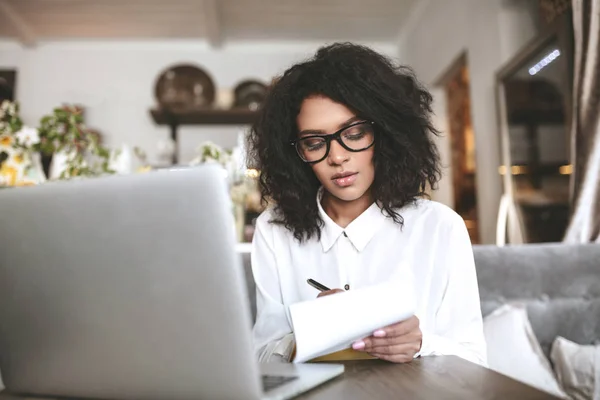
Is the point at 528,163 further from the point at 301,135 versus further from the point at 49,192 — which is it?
the point at 49,192

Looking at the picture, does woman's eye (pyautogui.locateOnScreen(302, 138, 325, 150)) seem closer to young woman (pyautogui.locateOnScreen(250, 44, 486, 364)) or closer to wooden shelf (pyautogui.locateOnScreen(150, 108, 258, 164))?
young woman (pyautogui.locateOnScreen(250, 44, 486, 364))

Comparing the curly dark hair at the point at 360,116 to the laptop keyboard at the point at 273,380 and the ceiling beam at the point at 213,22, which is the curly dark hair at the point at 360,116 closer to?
the laptop keyboard at the point at 273,380

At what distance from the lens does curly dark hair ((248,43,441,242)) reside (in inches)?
44.2

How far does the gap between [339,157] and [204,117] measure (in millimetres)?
3805

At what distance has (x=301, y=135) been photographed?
112cm

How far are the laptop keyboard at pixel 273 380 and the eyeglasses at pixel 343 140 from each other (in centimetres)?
53

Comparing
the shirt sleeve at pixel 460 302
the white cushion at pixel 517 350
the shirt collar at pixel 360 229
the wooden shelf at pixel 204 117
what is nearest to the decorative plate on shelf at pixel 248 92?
the wooden shelf at pixel 204 117

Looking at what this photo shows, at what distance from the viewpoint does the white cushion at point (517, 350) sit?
137 cm

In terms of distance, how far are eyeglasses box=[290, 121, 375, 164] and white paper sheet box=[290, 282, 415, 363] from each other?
0.43 meters

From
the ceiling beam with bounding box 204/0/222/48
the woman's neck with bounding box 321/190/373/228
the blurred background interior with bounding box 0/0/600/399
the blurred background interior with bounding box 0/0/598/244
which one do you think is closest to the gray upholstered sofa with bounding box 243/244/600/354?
the blurred background interior with bounding box 0/0/600/399

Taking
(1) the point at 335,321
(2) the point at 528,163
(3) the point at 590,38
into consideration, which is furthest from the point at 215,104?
(1) the point at 335,321

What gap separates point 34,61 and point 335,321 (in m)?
5.27

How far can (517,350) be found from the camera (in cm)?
140

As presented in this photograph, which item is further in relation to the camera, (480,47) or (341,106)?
(480,47)
